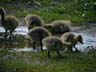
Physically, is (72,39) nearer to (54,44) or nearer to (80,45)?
(80,45)

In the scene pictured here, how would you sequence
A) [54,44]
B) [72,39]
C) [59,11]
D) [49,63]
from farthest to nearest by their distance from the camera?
[59,11], [72,39], [54,44], [49,63]

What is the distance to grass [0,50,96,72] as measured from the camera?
991cm

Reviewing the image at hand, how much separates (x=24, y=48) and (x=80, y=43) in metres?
1.48

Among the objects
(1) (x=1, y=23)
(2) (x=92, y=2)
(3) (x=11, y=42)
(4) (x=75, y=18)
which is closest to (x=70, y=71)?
(3) (x=11, y=42)

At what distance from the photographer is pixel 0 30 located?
14477 mm

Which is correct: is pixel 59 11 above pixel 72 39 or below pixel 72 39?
above

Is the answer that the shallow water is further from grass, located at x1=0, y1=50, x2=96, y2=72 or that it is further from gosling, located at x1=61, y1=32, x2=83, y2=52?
grass, located at x1=0, y1=50, x2=96, y2=72

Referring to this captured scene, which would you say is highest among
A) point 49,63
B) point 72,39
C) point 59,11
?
point 59,11

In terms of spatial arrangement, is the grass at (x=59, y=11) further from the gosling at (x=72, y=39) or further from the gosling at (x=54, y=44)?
the gosling at (x=54, y=44)

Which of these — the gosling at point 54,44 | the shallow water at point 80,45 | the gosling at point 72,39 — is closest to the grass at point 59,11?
the shallow water at point 80,45

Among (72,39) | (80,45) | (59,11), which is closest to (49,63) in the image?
(72,39)

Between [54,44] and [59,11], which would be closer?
[54,44]

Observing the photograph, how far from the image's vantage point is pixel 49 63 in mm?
10391

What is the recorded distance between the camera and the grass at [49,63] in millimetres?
9906
